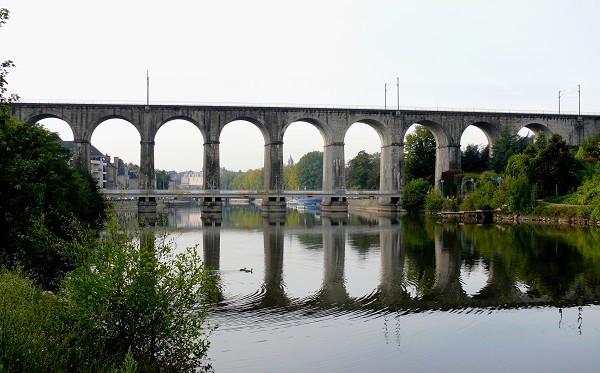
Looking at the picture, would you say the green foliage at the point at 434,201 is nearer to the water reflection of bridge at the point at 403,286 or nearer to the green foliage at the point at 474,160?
the green foliage at the point at 474,160

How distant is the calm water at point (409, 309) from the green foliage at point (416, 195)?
31.3 metres

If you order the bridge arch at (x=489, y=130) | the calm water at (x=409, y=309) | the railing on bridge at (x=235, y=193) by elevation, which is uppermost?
the bridge arch at (x=489, y=130)

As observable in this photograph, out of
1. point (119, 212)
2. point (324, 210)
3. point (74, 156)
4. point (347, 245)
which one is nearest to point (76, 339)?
point (119, 212)

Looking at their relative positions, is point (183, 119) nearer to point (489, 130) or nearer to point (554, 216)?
point (489, 130)

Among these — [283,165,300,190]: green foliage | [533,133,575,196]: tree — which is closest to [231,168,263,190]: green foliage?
[283,165,300,190]: green foliage

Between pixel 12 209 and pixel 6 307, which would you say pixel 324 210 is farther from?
pixel 6 307

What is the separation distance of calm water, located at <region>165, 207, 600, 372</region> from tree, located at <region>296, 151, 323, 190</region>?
324 ft

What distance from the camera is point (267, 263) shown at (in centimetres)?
2248

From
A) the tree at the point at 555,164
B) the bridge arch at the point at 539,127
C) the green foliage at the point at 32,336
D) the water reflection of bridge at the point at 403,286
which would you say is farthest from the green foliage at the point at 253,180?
the green foliage at the point at 32,336

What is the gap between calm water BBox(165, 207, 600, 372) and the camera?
10.6 meters

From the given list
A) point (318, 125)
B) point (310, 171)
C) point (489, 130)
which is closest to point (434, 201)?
point (489, 130)

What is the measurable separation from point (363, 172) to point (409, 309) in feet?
262

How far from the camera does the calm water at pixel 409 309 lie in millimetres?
10578

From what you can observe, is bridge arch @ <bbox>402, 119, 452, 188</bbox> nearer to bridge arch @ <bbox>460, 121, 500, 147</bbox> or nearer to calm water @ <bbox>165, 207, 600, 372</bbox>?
bridge arch @ <bbox>460, 121, 500, 147</bbox>
